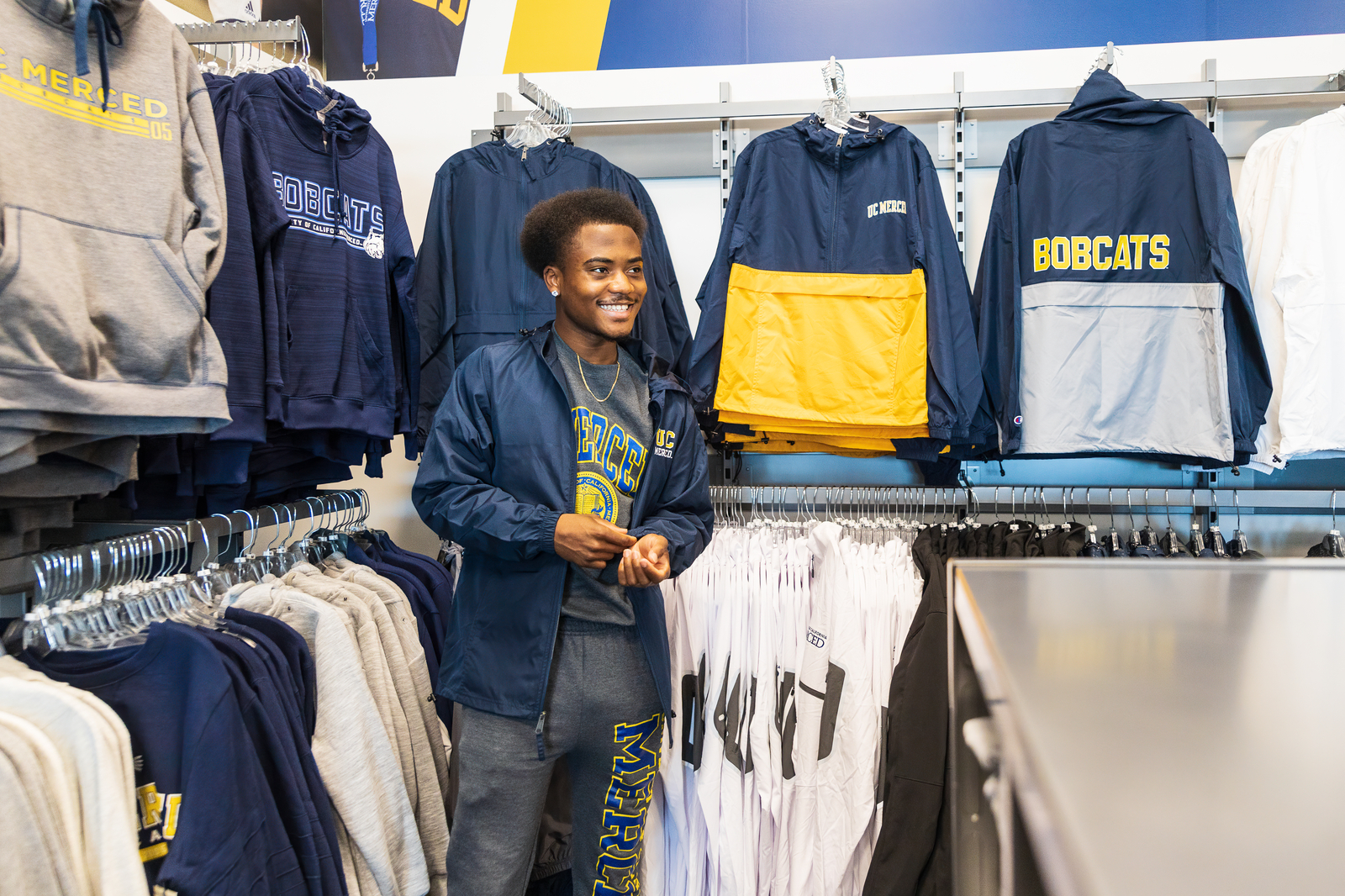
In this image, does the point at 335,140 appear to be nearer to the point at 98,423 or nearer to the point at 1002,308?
the point at 98,423

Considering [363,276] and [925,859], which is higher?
[363,276]

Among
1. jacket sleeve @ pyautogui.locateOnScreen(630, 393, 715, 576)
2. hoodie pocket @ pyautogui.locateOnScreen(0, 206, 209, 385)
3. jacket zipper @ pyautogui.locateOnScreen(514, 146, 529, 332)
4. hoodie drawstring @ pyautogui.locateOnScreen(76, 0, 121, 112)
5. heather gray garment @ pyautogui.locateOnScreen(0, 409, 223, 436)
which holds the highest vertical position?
hoodie drawstring @ pyautogui.locateOnScreen(76, 0, 121, 112)

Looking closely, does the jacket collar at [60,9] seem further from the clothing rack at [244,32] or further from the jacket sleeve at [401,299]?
the jacket sleeve at [401,299]

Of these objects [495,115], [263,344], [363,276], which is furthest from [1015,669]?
[495,115]

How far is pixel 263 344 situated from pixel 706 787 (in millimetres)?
1383

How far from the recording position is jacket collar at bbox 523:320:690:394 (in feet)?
5.56

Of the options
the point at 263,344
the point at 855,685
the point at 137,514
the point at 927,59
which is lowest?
the point at 855,685

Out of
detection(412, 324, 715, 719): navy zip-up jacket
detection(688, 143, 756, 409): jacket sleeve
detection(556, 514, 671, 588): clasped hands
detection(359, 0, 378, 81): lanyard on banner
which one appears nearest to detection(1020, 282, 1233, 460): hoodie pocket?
detection(688, 143, 756, 409): jacket sleeve

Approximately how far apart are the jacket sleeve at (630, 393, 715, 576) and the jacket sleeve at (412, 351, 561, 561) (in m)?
0.22

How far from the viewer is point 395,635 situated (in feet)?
5.76

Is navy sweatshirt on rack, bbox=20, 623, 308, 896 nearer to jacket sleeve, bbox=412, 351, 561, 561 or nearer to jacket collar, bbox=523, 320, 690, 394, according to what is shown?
jacket sleeve, bbox=412, 351, 561, 561

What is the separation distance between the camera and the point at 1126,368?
6.58 feet

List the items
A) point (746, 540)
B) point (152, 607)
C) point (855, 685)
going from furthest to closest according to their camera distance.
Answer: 1. point (746, 540)
2. point (855, 685)
3. point (152, 607)

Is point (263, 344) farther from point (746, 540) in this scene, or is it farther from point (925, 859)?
point (925, 859)
